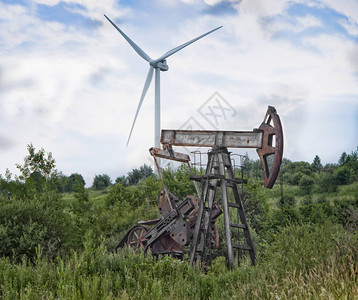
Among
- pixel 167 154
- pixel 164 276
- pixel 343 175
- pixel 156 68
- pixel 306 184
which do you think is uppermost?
pixel 156 68

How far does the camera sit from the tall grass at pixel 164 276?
28.6 feet

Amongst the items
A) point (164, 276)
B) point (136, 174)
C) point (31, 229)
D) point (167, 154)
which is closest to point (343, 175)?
point (136, 174)

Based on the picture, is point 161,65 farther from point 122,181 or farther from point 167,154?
point 122,181

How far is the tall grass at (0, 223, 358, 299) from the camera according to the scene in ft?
28.6

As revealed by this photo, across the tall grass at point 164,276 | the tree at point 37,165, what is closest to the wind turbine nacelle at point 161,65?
the tree at point 37,165

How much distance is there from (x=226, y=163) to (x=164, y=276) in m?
4.66

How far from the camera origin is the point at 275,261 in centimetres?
1087

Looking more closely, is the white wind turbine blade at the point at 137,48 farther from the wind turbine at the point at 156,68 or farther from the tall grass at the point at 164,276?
the tall grass at the point at 164,276

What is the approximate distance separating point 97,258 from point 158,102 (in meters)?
22.7

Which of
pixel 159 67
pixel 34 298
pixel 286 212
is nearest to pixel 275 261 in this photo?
pixel 34 298

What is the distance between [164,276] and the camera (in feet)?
37.4

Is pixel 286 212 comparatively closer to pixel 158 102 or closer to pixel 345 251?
pixel 158 102

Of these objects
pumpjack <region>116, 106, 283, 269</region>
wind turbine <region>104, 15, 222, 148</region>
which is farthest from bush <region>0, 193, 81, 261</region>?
wind turbine <region>104, 15, 222, 148</region>

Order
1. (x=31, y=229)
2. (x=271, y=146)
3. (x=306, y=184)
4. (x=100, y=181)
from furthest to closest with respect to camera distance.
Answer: (x=100, y=181), (x=306, y=184), (x=31, y=229), (x=271, y=146)
